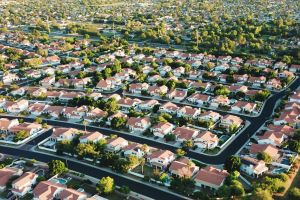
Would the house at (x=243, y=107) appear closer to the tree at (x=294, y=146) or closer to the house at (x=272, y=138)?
the house at (x=272, y=138)

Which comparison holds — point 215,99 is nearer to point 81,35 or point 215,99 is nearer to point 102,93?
point 102,93

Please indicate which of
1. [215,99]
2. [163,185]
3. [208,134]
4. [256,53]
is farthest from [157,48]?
[163,185]

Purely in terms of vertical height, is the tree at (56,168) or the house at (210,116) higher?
the house at (210,116)

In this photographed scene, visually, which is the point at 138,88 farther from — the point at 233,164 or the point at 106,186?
the point at 106,186

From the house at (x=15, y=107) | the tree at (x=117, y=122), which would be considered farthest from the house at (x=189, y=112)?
the house at (x=15, y=107)

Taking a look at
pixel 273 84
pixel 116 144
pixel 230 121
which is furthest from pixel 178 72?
pixel 116 144

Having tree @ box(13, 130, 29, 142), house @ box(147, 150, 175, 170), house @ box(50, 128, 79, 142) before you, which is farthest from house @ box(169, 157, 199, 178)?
tree @ box(13, 130, 29, 142)

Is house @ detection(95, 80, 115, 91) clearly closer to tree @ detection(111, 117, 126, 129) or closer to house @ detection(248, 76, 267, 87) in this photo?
tree @ detection(111, 117, 126, 129)

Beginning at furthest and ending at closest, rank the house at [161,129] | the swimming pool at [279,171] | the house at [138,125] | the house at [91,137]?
the house at [138,125], the house at [161,129], the house at [91,137], the swimming pool at [279,171]
